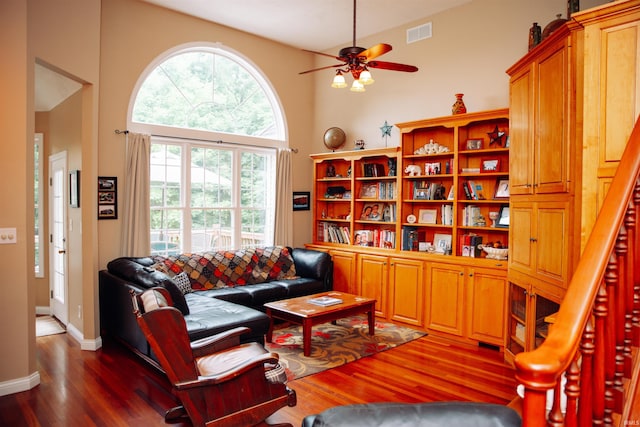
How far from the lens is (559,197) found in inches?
124

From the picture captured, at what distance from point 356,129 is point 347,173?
0.67m

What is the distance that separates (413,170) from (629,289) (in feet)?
12.4

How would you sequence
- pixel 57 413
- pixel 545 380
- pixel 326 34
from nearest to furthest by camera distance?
pixel 545 380 → pixel 57 413 → pixel 326 34

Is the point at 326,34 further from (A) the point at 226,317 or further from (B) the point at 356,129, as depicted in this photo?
(A) the point at 226,317

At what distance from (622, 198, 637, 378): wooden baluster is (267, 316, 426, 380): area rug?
265 centimetres

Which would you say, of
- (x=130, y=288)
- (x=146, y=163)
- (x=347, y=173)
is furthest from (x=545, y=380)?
(x=347, y=173)

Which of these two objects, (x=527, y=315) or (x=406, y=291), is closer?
(x=527, y=315)

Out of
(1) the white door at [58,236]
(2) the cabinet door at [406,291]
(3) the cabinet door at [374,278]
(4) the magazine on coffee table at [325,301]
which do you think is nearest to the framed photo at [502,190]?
(2) the cabinet door at [406,291]

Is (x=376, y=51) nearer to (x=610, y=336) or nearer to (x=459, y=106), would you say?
(x=459, y=106)

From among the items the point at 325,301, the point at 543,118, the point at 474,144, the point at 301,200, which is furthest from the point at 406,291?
the point at 543,118

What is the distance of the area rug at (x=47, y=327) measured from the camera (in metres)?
4.95

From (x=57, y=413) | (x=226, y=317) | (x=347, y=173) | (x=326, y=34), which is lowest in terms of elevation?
(x=57, y=413)

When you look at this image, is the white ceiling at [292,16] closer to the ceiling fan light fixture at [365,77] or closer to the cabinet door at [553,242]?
the ceiling fan light fixture at [365,77]

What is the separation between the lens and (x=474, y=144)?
487 centimetres
